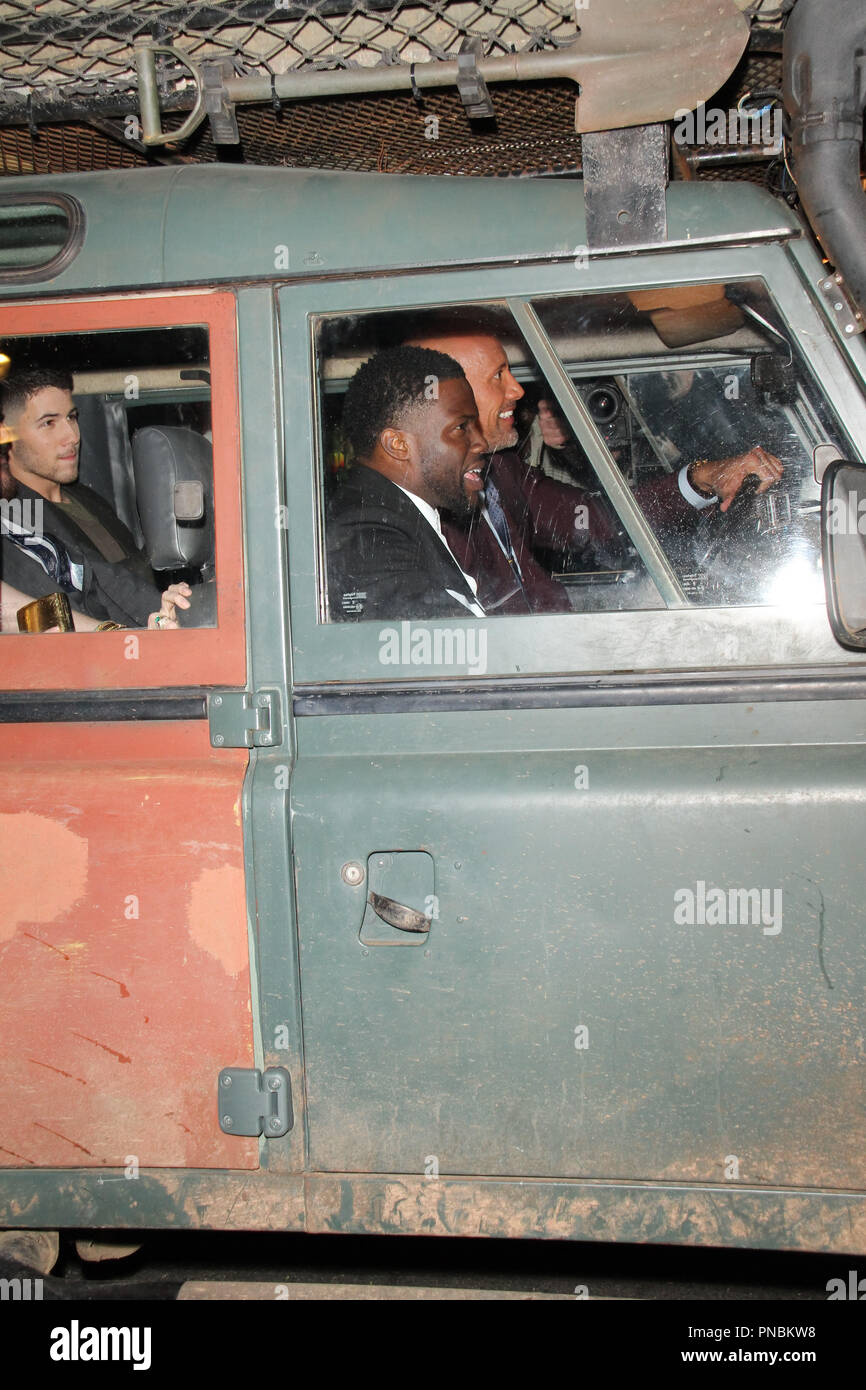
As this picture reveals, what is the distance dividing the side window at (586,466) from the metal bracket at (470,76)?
415mm

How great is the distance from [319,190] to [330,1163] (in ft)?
6.27

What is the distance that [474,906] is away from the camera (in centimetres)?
183

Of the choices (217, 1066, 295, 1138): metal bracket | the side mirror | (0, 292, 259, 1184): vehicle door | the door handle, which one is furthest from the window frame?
the side mirror

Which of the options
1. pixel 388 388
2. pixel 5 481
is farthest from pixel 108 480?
pixel 388 388

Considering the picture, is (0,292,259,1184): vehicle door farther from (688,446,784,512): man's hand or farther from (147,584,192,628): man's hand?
(688,446,784,512): man's hand

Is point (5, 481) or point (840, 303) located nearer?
point (840, 303)

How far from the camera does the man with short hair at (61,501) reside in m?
2.14

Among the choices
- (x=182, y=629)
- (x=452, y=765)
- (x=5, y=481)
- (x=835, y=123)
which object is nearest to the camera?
(x=835, y=123)

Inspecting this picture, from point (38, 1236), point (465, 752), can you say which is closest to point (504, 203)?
point (465, 752)

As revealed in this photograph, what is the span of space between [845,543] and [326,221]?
117 centimetres

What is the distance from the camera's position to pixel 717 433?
6.32ft

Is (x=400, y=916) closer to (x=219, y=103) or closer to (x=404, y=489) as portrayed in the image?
(x=404, y=489)

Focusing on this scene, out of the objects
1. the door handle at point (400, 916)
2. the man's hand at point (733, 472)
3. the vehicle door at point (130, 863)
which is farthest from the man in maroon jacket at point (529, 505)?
the door handle at point (400, 916)

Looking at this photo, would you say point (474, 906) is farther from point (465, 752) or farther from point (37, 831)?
point (37, 831)
